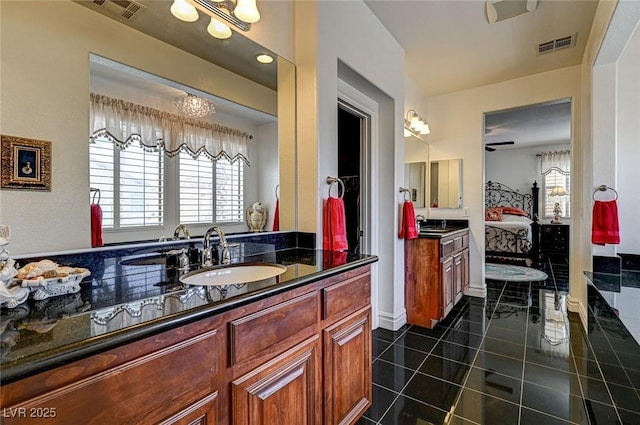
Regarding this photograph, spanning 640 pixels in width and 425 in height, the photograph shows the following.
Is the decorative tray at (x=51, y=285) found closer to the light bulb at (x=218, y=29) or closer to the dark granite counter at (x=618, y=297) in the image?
the light bulb at (x=218, y=29)

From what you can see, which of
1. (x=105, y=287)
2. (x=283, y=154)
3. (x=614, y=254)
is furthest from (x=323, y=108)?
(x=614, y=254)

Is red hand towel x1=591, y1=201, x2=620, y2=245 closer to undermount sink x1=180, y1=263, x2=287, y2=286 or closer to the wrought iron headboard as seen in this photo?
undermount sink x1=180, y1=263, x2=287, y2=286

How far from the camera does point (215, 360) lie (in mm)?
862

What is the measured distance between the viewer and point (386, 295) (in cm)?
291

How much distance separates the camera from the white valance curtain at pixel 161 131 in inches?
48.2

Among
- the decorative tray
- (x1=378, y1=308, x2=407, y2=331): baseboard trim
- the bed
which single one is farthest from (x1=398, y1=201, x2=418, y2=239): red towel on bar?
the bed

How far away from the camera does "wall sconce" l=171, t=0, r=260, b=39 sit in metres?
1.55

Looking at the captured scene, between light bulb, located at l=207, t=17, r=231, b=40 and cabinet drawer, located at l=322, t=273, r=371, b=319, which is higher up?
light bulb, located at l=207, t=17, r=231, b=40

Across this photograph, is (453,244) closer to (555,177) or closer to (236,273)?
(236,273)

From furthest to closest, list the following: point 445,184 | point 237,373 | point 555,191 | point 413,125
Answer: point 555,191 < point 445,184 < point 413,125 < point 237,373

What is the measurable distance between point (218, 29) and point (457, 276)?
3.17 meters

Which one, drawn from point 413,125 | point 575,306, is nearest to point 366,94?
point 413,125

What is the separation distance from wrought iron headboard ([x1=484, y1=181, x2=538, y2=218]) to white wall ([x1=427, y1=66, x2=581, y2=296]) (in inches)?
167

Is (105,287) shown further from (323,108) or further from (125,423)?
(323,108)
